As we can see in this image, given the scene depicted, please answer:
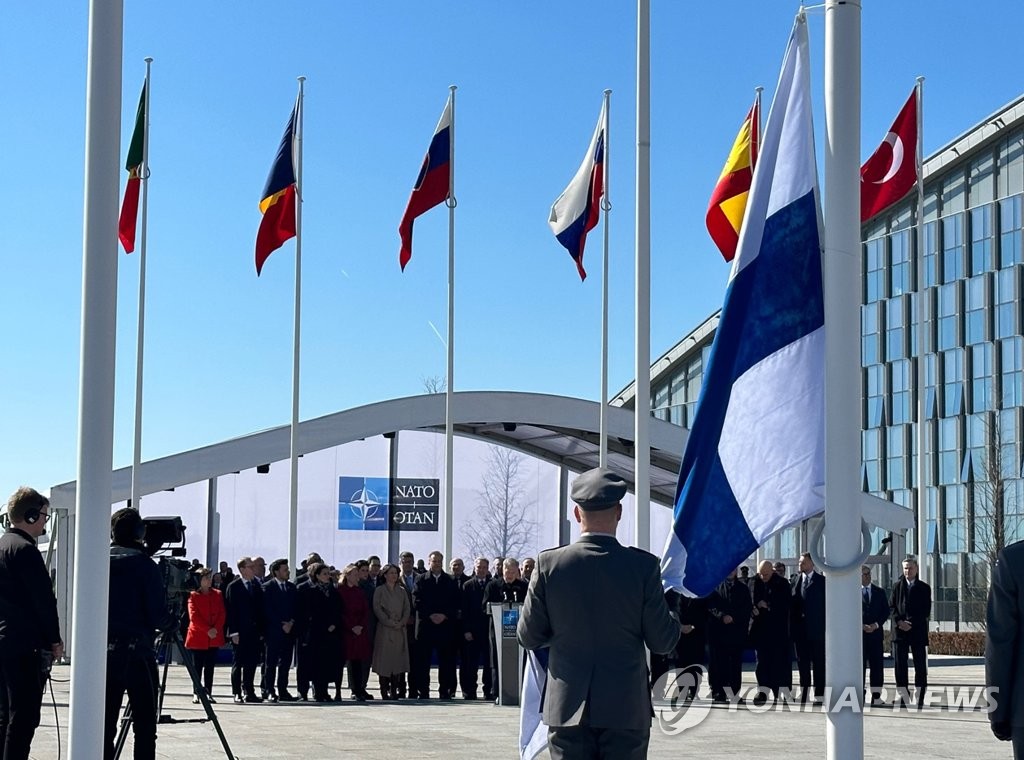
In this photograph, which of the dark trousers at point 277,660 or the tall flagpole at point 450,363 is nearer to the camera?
the dark trousers at point 277,660

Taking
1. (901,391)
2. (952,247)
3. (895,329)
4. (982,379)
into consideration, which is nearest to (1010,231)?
(952,247)

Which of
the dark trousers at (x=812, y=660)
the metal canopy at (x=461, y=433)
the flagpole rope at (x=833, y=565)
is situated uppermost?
the metal canopy at (x=461, y=433)

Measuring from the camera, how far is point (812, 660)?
19.9 meters

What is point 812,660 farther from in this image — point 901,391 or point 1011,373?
point 901,391

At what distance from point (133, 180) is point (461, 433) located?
9.75m

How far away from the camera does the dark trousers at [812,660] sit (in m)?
19.3

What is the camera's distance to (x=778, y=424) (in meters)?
6.52

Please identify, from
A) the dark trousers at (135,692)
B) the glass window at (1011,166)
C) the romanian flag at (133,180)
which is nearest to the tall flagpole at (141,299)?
the romanian flag at (133,180)

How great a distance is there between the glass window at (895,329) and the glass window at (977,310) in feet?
11.3

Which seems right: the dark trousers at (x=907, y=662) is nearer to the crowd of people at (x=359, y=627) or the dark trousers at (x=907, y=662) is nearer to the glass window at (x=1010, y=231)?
the crowd of people at (x=359, y=627)

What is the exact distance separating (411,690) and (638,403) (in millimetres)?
7666

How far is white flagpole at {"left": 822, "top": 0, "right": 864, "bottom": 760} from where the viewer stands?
595cm

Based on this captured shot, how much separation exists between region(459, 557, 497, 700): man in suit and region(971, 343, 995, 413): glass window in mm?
42343

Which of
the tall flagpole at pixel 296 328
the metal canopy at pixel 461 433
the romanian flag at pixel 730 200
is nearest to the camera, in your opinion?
the romanian flag at pixel 730 200
